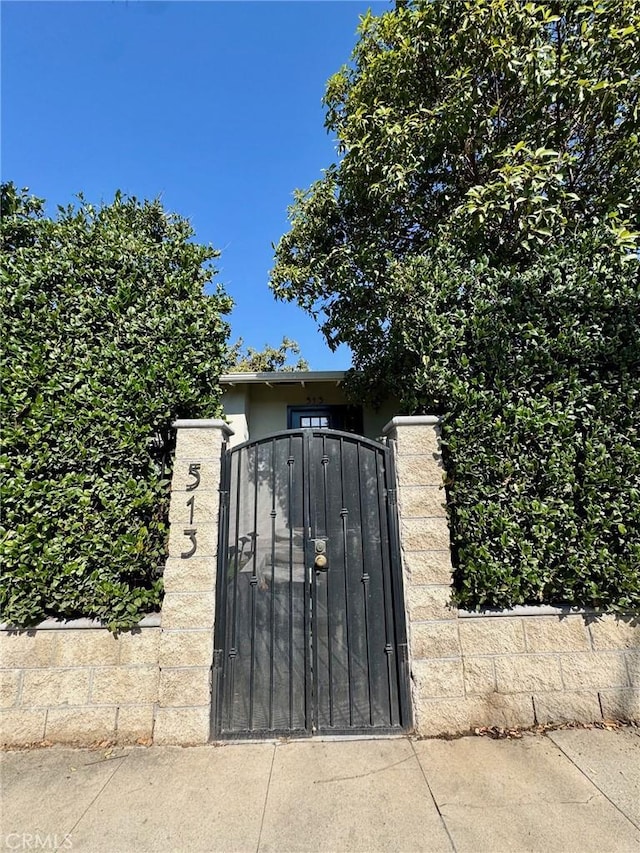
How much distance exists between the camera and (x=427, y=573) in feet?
9.43

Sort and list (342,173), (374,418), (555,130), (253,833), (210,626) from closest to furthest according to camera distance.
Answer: (253,833) → (210,626) → (555,130) → (342,173) → (374,418)

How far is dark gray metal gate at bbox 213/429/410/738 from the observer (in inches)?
107

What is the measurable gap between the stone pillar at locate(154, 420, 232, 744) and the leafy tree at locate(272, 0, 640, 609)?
1784mm

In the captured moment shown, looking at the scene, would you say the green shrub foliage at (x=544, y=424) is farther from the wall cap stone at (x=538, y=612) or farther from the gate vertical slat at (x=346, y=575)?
the gate vertical slat at (x=346, y=575)

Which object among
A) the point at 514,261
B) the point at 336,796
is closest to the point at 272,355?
the point at 514,261

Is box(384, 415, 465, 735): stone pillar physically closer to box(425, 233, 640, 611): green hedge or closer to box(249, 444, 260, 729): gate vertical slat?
box(425, 233, 640, 611): green hedge

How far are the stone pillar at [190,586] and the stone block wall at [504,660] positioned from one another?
1.49m

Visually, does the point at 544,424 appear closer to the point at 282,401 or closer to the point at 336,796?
the point at 336,796

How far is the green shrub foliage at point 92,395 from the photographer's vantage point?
9.07ft

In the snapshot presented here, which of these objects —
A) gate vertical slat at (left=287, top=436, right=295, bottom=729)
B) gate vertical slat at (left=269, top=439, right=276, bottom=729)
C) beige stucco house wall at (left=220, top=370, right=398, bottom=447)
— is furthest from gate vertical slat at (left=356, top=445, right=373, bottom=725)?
beige stucco house wall at (left=220, top=370, right=398, bottom=447)

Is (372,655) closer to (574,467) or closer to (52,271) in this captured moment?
(574,467)

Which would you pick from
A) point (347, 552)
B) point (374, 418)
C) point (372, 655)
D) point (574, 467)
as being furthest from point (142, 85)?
point (372, 655)

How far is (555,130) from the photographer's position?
3.89 meters

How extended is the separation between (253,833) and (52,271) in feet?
12.9
